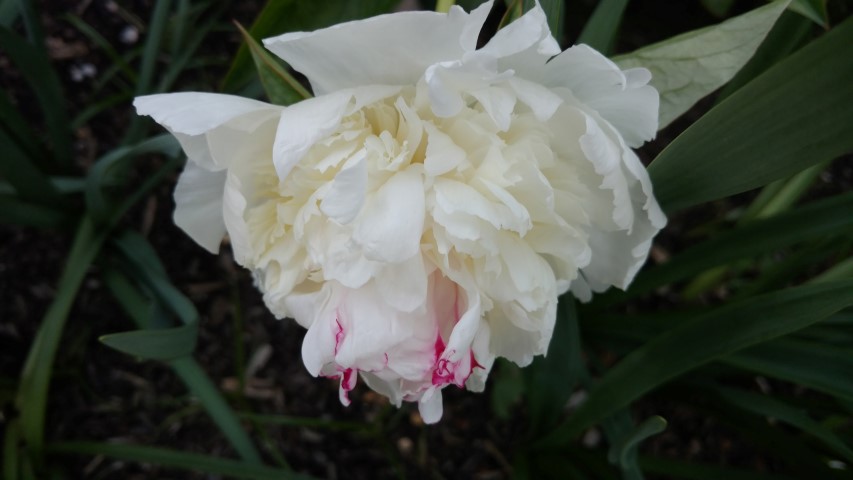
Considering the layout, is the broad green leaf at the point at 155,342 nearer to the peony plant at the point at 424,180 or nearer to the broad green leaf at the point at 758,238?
the peony plant at the point at 424,180

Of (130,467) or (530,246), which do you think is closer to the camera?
(530,246)

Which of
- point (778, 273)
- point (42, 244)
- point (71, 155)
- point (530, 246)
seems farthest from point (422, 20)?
point (42, 244)

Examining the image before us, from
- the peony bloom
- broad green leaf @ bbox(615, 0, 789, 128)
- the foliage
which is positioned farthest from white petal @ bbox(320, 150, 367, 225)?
broad green leaf @ bbox(615, 0, 789, 128)

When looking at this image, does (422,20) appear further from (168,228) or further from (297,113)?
(168,228)

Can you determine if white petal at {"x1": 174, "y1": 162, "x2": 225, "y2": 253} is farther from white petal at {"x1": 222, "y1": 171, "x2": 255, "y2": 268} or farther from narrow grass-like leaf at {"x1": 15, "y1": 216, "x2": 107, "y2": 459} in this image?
narrow grass-like leaf at {"x1": 15, "y1": 216, "x2": 107, "y2": 459}

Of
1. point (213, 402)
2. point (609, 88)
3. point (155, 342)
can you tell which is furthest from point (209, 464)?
point (609, 88)

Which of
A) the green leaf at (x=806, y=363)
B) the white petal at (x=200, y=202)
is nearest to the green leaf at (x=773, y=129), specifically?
the green leaf at (x=806, y=363)
